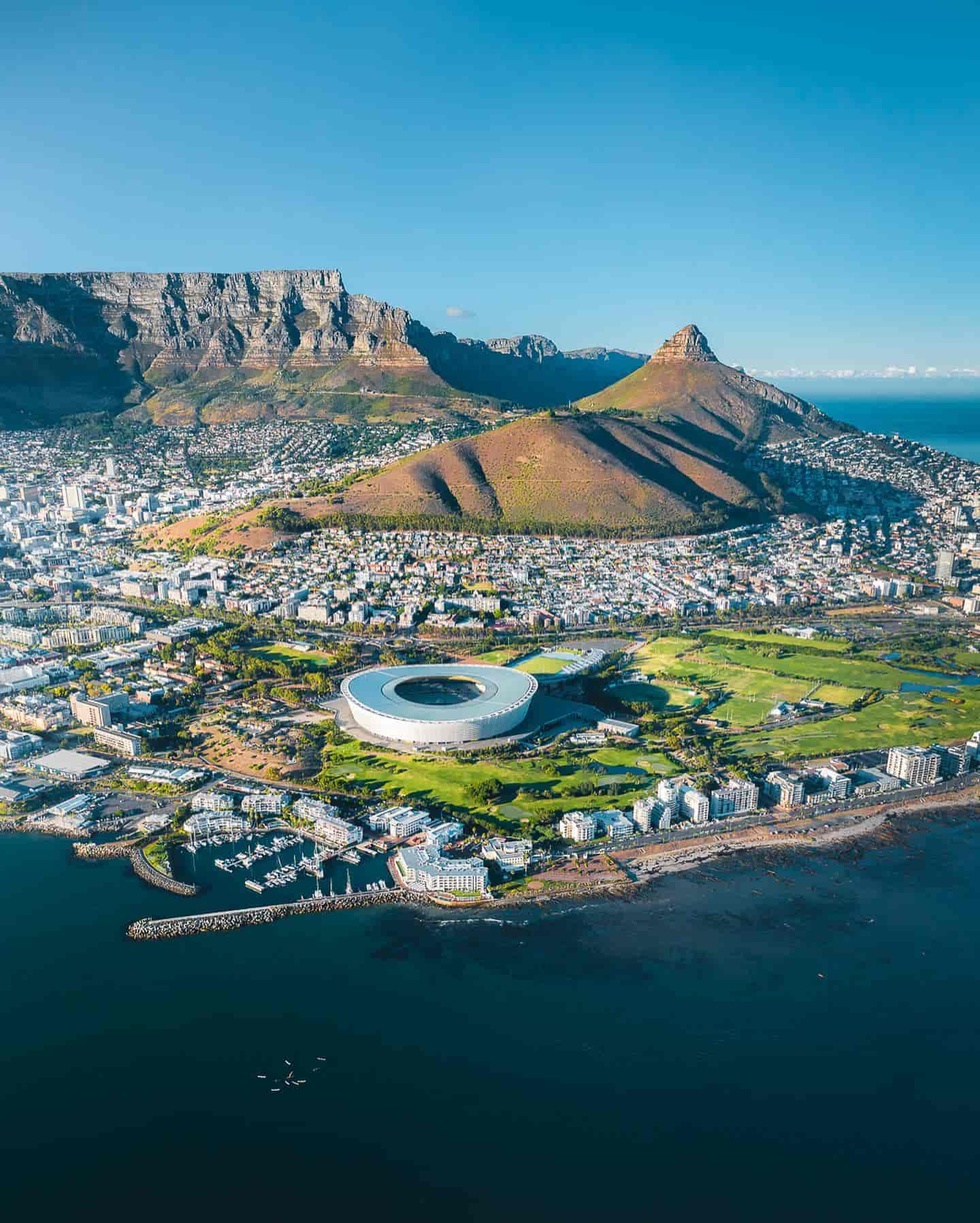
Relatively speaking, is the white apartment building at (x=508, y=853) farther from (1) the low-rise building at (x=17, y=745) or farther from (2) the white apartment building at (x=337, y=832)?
(1) the low-rise building at (x=17, y=745)

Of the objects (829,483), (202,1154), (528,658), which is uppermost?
(829,483)

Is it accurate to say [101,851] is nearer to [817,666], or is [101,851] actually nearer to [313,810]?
[313,810]

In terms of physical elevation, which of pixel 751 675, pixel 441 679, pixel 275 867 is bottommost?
pixel 275 867

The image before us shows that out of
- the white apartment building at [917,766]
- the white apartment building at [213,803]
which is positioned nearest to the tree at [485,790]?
the white apartment building at [213,803]

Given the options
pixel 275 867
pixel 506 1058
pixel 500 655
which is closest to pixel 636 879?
pixel 506 1058

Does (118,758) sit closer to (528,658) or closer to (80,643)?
(80,643)

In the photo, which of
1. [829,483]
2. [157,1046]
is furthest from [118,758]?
[829,483]
